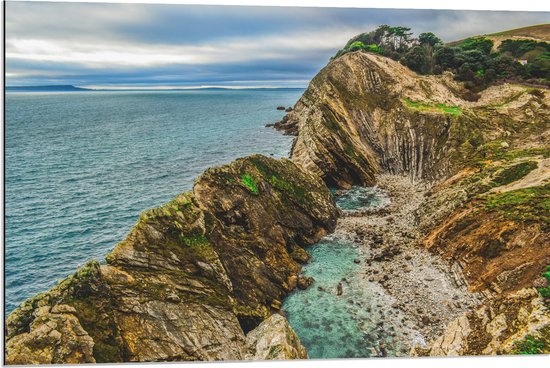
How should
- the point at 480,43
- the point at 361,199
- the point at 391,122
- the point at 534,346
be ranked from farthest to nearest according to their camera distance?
the point at 391,122 < the point at 361,199 < the point at 480,43 < the point at 534,346

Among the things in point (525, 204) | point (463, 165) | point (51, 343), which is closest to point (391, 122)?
point (463, 165)

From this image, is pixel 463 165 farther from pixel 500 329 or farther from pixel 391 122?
pixel 500 329

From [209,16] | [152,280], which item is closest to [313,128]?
[209,16]

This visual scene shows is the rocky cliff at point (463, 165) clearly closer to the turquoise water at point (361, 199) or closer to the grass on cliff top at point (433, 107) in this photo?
the grass on cliff top at point (433, 107)

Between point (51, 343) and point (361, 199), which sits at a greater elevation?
point (361, 199)

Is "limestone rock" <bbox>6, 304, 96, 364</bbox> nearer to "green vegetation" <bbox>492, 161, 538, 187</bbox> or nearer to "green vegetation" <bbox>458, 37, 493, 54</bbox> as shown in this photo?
"green vegetation" <bbox>492, 161, 538, 187</bbox>

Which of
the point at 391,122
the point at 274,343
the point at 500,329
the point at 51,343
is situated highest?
the point at 391,122
